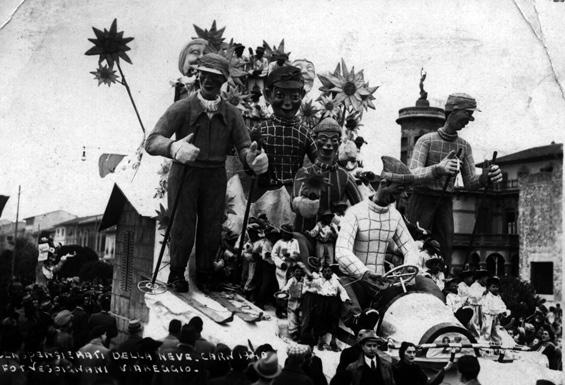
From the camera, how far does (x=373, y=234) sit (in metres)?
7.79

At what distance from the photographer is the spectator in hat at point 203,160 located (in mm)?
7621

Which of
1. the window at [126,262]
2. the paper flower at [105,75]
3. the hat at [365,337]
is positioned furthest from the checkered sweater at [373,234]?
the paper flower at [105,75]

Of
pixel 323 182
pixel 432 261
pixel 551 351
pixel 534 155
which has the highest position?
pixel 534 155

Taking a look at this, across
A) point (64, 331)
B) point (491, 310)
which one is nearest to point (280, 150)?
point (491, 310)

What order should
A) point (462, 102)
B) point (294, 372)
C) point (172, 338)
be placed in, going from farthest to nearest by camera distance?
point (462, 102)
point (172, 338)
point (294, 372)

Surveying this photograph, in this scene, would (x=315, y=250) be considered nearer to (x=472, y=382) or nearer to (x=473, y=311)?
(x=473, y=311)

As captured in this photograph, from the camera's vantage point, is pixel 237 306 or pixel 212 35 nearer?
pixel 237 306

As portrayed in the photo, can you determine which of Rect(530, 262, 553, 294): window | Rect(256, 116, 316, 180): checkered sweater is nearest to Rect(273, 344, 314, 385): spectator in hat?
Rect(256, 116, 316, 180): checkered sweater

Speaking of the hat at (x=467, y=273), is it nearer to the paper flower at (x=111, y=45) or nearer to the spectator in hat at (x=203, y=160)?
the spectator in hat at (x=203, y=160)

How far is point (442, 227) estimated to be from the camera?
912cm

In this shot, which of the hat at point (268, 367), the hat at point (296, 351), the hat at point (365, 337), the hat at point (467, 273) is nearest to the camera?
the hat at point (296, 351)

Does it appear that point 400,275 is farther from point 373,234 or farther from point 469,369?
point 469,369

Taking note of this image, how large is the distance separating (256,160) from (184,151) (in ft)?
2.53

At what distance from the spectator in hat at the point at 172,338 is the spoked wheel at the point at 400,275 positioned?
1.97m
